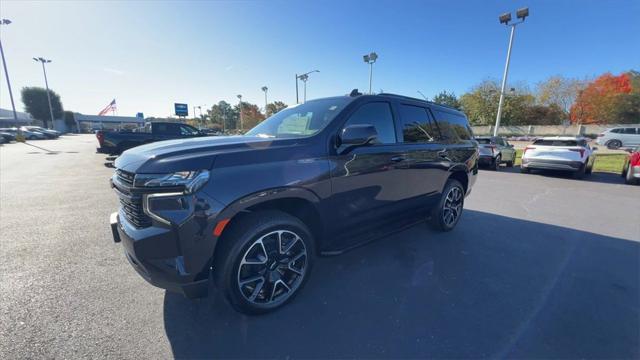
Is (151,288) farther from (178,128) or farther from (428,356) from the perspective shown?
(178,128)

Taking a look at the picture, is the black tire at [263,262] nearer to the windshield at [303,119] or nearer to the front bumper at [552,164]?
the windshield at [303,119]

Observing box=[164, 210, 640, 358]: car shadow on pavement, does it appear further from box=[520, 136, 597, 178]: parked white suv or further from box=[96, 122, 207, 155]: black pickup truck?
box=[96, 122, 207, 155]: black pickup truck

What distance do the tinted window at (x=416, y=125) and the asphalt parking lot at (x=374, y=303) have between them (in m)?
1.52

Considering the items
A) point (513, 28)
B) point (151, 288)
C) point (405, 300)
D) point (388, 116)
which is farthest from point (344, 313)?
point (513, 28)

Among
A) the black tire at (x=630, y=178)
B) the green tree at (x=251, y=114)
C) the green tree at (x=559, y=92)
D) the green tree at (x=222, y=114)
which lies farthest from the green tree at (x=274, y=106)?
the black tire at (x=630, y=178)

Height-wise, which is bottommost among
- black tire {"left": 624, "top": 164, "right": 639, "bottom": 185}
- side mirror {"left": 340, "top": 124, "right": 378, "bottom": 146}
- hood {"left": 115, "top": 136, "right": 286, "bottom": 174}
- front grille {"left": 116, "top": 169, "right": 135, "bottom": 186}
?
black tire {"left": 624, "top": 164, "right": 639, "bottom": 185}

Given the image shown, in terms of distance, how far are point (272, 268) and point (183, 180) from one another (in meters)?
1.09

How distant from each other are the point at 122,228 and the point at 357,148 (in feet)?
7.20

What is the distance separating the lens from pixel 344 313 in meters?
2.38

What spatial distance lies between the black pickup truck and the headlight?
1071 cm

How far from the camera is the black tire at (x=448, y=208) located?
13.4 feet

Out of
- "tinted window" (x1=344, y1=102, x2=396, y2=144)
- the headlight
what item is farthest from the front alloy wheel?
"tinted window" (x1=344, y1=102, x2=396, y2=144)

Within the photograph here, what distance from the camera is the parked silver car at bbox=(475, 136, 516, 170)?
36.4ft

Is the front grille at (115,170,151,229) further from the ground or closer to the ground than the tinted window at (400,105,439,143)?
closer to the ground
